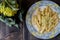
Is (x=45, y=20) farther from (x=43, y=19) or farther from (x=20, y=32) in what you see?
(x=20, y=32)

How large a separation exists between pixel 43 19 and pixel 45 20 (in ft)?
0.05

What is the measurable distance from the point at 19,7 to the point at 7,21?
0.38 feet

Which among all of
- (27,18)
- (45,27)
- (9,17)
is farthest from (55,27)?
(9,17)

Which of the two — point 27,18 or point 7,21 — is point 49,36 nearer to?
point 27,18

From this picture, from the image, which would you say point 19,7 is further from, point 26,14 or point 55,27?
point 55,27

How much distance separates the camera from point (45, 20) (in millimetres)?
983

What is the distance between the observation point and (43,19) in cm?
99

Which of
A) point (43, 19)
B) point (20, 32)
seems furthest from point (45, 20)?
point (20, 32)

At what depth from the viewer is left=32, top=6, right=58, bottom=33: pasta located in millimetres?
982

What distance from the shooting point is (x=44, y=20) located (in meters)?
0.98

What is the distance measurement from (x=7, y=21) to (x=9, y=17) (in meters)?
0.03

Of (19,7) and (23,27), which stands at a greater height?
(19,7)

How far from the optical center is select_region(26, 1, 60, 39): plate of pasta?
→ 3.22 feet

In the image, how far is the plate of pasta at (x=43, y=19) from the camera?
98 cm
